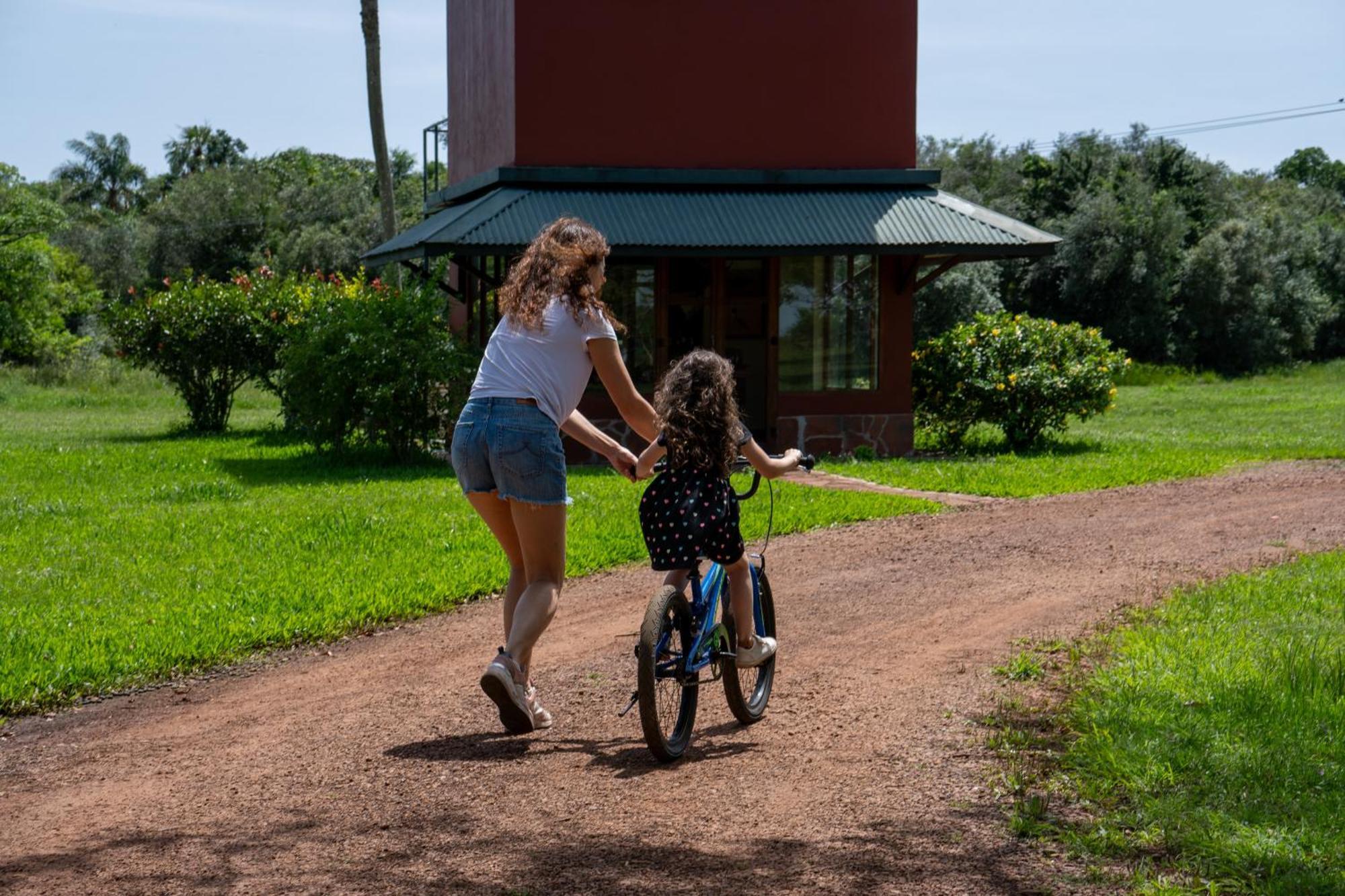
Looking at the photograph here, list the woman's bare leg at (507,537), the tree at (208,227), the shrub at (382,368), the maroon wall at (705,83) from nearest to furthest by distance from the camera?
the woman's bare leg at (507,537), the shrub at (382,368), the maroon wall at (705,83), the tree at (208,227)

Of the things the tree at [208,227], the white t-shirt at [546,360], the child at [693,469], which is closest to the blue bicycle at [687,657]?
the child at [693,469]

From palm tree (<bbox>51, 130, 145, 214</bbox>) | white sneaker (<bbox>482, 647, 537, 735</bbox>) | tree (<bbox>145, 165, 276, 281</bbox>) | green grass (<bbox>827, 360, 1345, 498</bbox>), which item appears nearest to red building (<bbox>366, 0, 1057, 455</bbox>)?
green grass (<bbox>827, 360, 1345, 498</bbox>)

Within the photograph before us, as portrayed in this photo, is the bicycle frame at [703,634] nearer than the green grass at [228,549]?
Yes

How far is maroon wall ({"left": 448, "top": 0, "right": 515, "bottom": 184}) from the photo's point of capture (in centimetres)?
1738

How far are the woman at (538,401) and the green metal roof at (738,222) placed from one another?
1057cm

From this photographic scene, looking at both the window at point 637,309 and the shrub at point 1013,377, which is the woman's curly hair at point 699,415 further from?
the shrub at point 1013,377

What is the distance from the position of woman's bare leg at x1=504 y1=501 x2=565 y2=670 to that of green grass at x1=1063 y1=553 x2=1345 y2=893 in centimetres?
196

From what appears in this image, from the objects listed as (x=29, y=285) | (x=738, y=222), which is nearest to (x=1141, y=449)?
(x=738, y=222)

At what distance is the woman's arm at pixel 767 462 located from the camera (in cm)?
543

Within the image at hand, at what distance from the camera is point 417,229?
59.3 feet

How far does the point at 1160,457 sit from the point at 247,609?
38.1 feet

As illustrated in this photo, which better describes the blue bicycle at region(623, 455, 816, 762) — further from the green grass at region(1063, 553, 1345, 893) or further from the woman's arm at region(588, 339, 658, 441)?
the green grass at region(1063, 553, 1345, 893)

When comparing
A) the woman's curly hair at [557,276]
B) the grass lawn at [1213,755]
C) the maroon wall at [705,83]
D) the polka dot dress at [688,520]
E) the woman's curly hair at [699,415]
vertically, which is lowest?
the grass lawn at [1213,755]

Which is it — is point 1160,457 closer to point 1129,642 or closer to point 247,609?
point 1129,642
